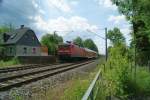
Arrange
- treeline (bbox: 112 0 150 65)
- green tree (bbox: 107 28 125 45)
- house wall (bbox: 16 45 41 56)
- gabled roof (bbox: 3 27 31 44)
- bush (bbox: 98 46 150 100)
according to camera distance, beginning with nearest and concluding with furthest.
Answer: bush (bbox: 98 46 150 100) → treeline (bbox: 112 0 150 65) → green tree (bbox: 107 28 125 45) → house wall (bbox: 16 45 41 56) → gabled roof (bbox: 3 27 31 44)

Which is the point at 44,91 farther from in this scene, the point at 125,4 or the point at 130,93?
the point at 125,4

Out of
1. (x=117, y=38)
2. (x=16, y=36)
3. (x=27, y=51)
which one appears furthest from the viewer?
(x=27, y=51)

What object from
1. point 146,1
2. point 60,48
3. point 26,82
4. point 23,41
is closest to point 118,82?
point 146,1

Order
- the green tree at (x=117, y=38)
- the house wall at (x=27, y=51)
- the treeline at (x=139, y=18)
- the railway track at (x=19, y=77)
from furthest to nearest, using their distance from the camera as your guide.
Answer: the house wall at (x=27, y=51)
the green tree at (x=117, y=38)
the treeline at (x=139, y=18)
the railway track at (x=19, y=77)

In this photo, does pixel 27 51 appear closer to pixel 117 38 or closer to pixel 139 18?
pixel 117 38

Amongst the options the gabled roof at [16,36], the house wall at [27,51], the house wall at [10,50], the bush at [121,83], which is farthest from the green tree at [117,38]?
the house wall at [10,50]

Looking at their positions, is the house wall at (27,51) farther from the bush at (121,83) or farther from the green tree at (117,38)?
the bush at (121,83)

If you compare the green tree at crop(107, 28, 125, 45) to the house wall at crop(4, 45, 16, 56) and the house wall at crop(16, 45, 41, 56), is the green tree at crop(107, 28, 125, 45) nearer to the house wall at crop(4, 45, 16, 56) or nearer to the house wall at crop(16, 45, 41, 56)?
the house wall at crop(16, 45, 41, 56)

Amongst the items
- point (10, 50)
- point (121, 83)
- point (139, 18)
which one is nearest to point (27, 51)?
point (10, 50)

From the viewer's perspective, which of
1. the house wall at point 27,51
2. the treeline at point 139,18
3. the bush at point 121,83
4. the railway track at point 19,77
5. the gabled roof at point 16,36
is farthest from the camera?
the gabled roof at point 16,36

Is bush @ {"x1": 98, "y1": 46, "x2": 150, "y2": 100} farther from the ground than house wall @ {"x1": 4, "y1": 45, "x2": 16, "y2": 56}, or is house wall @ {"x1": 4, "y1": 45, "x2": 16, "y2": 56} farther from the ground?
house wall @ {"x1": 4, "y1": 45, "x2": 16, "y2": 56}

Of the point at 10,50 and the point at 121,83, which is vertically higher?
the point at 10,50

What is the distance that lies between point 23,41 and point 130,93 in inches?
2546

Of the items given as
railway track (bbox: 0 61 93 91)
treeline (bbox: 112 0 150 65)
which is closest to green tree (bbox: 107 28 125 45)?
treeline (bbox: 112 0 150 65)
